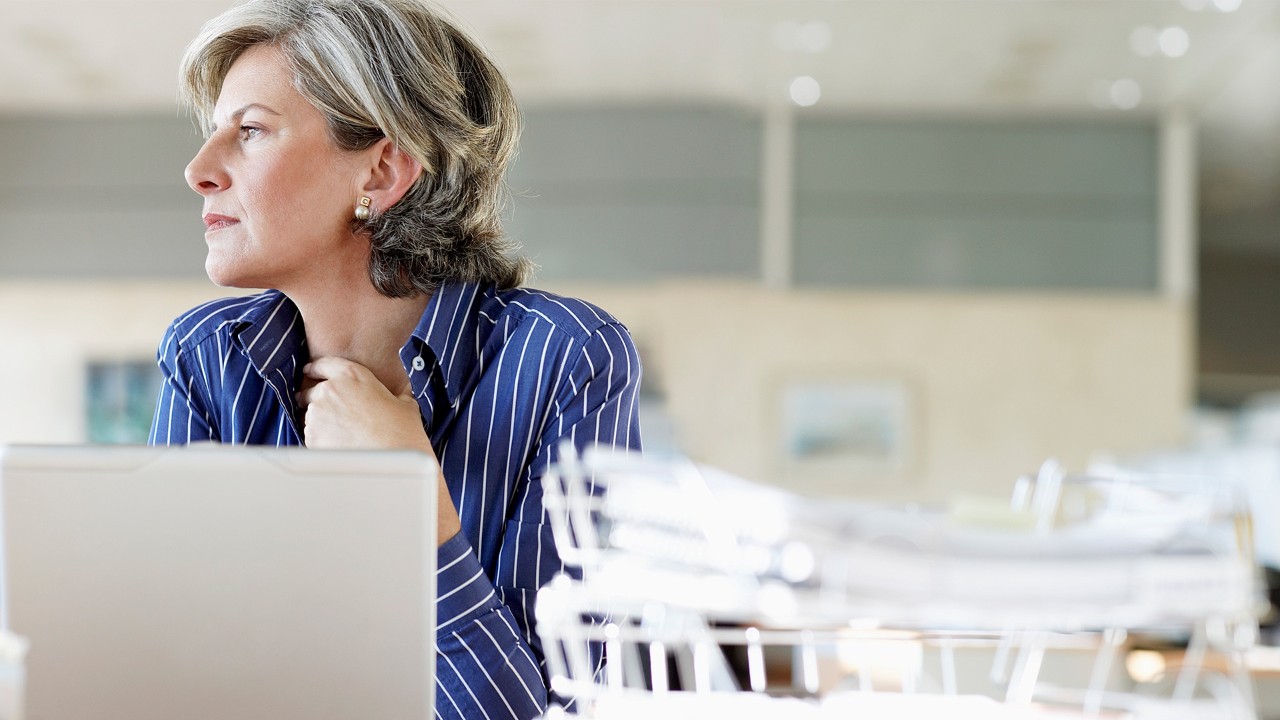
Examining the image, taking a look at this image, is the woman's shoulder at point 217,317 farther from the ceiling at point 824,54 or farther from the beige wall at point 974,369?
the beige wall at point 974,369

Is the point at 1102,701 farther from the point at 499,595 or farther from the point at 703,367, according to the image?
the point at 703,367

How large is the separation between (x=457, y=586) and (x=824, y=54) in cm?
473

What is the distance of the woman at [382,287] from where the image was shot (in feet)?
3.68

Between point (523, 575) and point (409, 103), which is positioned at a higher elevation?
point (409, 103)

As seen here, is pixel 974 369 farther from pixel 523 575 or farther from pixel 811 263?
pixel 523 575

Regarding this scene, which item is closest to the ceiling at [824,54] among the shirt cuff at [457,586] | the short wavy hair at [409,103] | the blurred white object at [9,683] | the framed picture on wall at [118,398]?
the framed picture on wall at [118,398]

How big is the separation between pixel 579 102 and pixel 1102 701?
17.4 ft

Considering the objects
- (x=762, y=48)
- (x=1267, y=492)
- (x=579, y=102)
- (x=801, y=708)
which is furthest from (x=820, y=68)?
(x=801, y=708)

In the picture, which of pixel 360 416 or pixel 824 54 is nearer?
pixel 360 416

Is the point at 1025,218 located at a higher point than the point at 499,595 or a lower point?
higher

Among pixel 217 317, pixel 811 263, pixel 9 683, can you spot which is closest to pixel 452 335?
pixel 217 317

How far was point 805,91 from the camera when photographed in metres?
5.79

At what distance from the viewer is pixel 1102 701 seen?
38.1 inches

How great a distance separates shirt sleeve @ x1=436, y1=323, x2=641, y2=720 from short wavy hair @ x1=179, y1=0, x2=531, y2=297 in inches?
10.0
